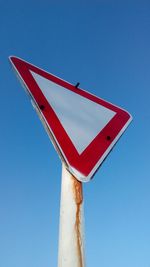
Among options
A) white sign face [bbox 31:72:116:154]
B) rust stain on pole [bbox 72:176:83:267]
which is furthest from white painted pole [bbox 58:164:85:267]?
white sign face [bbox 31:72:116:154]

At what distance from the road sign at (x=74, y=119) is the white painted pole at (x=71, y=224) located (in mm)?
45

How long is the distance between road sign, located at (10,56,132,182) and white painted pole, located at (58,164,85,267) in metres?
0.05

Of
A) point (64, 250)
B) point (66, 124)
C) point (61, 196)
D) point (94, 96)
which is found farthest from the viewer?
point (94, 96)

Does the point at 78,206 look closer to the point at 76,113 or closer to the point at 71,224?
the point at 71,224

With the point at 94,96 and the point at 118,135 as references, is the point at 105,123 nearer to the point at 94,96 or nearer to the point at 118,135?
the point at 118,135

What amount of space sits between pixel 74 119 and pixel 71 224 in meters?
0.47

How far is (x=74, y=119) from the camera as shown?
4.13 feet

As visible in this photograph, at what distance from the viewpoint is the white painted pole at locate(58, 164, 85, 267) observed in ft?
3.00

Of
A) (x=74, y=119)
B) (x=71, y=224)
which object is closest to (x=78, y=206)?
(x=71, y=224)

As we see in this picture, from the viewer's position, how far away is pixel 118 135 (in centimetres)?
132

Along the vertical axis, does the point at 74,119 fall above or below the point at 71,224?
above

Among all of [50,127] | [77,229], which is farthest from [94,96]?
[77,229]

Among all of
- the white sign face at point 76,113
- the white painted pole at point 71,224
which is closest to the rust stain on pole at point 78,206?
the white painted pole at point 71,224

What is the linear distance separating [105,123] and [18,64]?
1.69 feet
